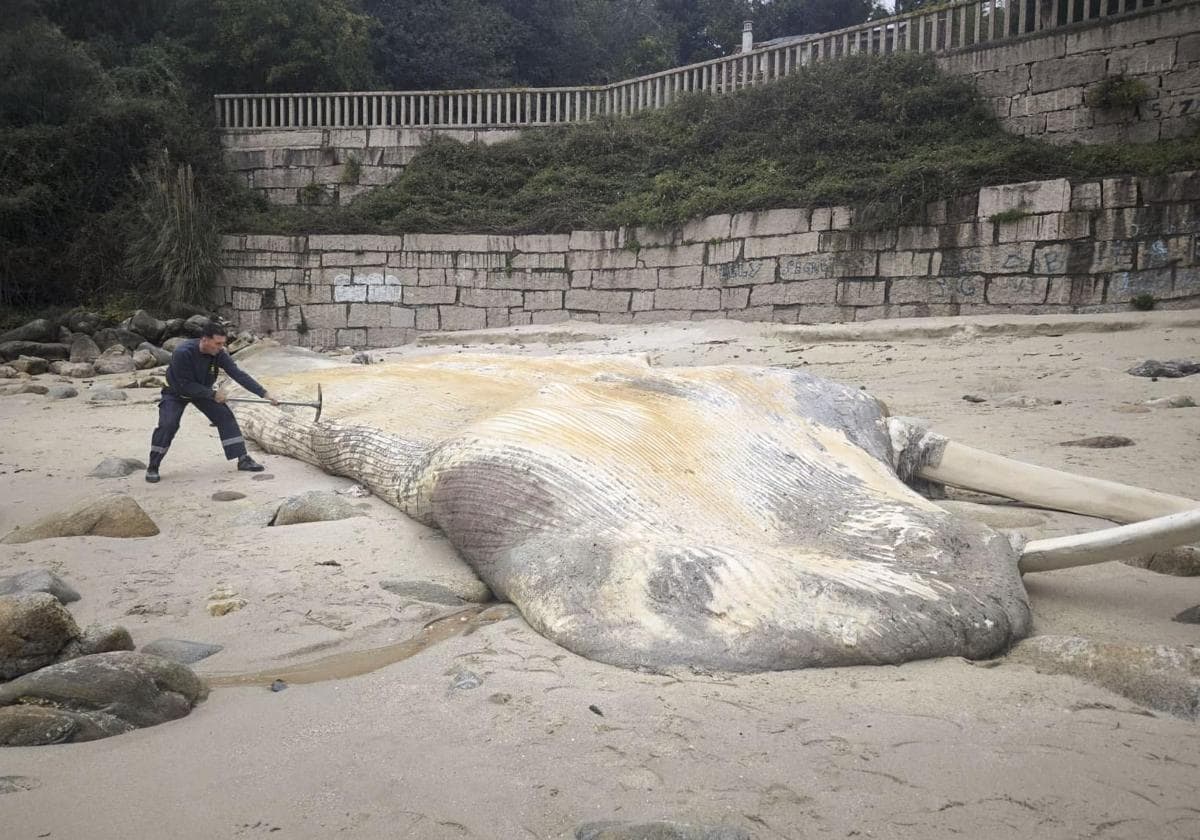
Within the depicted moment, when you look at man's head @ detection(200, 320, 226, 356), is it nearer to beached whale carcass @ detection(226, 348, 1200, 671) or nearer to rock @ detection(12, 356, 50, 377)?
beached whale carcass @ detection(226, 348, 1200, 671)

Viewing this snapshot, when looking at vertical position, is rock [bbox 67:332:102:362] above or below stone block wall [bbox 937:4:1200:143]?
below

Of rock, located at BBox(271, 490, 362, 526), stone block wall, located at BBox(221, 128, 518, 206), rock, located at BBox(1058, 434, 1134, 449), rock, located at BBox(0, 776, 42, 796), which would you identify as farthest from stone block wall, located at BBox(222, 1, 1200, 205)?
rock, located at BBox(0, 776, 42, 796)

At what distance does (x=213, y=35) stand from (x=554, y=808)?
21.7 metres

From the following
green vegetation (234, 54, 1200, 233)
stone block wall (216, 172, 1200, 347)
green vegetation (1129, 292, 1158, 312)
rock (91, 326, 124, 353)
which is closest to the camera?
green vegetation (1129, 292, 1158, 312)

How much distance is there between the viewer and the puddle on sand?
2906mm

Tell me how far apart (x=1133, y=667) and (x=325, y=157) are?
1824 cm

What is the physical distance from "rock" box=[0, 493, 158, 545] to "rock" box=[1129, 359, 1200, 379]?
6.94m

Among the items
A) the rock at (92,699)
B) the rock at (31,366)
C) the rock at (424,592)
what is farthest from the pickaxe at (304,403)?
the rock at (31,366)

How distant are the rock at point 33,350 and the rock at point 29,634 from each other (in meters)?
12.0

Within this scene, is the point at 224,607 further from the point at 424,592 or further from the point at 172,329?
the point at 172,329

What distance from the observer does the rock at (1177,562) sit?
353 centimetres

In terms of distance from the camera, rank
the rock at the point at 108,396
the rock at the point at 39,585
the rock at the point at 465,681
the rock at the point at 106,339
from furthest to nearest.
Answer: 1. the rock at the point at 106,339
2. the rock at the point at 108,396
3. the rock at the point at 39,585
4. the rock at the point at 465,681

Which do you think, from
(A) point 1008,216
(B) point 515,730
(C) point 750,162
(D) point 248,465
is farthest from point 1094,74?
(B) point 515,730

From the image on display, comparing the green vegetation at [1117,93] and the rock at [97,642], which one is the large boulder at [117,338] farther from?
the green vegetation at [1117,93]
